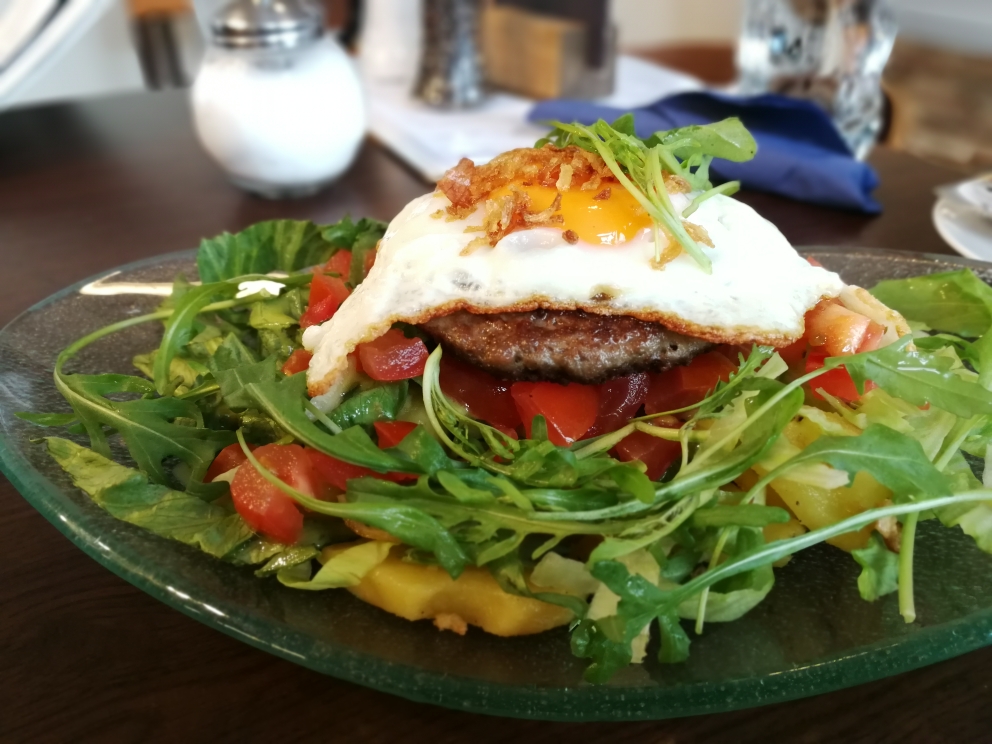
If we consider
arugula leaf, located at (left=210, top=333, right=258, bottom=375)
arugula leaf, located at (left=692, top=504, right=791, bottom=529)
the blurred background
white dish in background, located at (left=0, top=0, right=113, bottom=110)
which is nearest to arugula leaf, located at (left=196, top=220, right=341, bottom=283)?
arugula leaf, located at (left=210, top=333, right=258, bottom=375)

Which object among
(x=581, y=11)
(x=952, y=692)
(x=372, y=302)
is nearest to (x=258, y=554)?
(x=372, y=302)

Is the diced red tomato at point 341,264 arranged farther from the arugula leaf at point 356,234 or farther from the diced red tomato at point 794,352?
the diced red tomato at point 794,352

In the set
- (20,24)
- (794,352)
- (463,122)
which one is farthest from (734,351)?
(20,24)

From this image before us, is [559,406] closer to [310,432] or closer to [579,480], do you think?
[579,480]

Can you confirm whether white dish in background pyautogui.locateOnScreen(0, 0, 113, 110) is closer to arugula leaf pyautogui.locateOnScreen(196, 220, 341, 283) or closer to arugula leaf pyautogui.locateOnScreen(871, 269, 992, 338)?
arugula leaf pyautogui.locateOnScreen(196, 220, 341, 283)

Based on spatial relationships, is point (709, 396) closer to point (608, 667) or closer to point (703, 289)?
point (703, 289)

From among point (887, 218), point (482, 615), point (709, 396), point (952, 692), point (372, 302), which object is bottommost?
point (887, 218)

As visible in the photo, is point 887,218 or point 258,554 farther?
point 887,218
